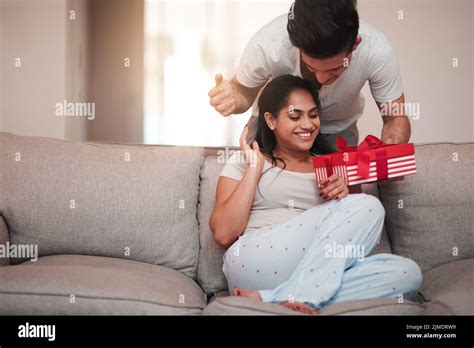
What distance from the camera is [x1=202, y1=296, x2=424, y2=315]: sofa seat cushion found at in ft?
4.62

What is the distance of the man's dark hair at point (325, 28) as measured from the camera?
204 cm

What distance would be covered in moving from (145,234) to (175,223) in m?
0.10

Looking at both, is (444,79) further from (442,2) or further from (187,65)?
(187,65)

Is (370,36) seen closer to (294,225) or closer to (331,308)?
(294,225)

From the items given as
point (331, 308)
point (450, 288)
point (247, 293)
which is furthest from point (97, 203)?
point (450, 288)

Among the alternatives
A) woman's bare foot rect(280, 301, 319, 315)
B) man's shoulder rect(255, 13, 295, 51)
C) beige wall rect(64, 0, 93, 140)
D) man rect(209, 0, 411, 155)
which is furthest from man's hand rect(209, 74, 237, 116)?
woman's bare foot rect(280, 301, 319, 315)

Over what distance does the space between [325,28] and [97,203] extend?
96 cm

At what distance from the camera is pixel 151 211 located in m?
1.91

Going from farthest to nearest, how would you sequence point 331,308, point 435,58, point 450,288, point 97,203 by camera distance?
point 435,58 → point 97,203 → point 450,288 → point 331,308

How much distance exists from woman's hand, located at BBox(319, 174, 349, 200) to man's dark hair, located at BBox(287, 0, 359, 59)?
0.51 metres

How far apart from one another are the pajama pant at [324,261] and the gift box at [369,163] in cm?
16

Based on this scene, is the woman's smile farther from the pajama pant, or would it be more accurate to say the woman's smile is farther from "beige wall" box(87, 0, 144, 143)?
"beige wall" box(87, 0, 144, 143)

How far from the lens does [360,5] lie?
250 cm
